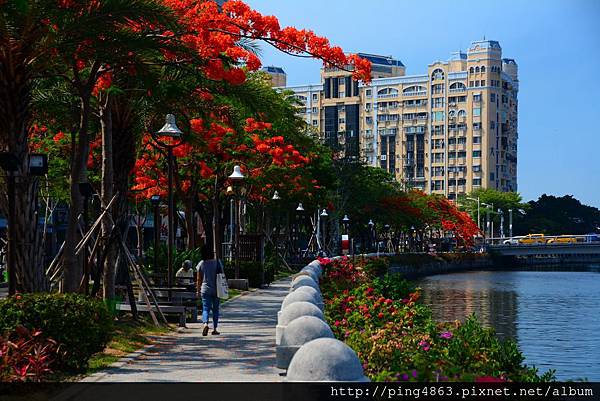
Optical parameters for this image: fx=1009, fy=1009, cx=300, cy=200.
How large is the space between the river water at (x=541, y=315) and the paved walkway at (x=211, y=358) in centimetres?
707

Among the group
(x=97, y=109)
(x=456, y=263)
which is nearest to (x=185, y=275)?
(x=97, y=109)

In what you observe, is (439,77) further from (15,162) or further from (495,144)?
(15,162)

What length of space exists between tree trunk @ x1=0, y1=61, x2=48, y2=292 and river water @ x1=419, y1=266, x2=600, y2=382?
1142cm

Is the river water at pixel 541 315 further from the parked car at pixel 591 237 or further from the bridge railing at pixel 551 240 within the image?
the parked car at pixel 591 237

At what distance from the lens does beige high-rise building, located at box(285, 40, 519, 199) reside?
17950cm

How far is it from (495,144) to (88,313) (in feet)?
561

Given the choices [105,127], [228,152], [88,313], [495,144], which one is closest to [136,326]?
[105,127]

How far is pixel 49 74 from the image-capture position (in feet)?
65.8

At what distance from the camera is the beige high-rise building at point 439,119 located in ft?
589

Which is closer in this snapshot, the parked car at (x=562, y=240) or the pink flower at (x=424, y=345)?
the pink flower at (x=424, y=345)

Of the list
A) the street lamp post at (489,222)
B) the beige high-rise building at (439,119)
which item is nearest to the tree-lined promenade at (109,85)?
the street lamp post at (489,222)

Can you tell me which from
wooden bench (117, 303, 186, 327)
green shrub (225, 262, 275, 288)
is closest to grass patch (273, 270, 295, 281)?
green shrub (225, 262, 275, 288)

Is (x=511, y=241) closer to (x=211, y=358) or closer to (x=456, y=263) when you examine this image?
(x=456, y=263)

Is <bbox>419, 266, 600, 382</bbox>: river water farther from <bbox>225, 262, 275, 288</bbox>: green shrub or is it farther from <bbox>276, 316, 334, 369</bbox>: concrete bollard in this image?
<bbox>276, 316, 334, 369</bbox>: concrete bollard
